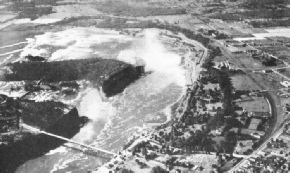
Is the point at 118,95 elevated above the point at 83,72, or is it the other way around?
the point at 83,72

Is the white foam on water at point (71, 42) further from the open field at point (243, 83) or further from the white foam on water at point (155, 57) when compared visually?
the open field at point (243, 83)

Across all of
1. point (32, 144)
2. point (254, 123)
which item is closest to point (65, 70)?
point (32, 144)

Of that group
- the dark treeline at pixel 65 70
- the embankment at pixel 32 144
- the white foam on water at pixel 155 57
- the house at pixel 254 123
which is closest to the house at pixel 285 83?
the house at pixel 254 123

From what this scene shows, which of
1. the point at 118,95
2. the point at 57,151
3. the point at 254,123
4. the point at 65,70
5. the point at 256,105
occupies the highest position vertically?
the point at 65,70

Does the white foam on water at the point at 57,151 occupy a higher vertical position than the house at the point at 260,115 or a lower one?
lower

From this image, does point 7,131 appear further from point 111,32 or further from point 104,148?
point 111,32

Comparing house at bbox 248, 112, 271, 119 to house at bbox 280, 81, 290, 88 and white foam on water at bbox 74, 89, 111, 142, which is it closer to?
house at bbox 280, 81, 290, 88

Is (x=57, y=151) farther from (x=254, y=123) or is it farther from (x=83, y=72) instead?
(x=254, y=123)

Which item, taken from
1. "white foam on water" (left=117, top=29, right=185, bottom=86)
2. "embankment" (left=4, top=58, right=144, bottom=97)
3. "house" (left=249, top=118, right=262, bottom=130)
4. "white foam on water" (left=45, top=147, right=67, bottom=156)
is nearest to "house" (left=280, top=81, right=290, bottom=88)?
"house" (left=249, top=118, right=262, bottom=130)
